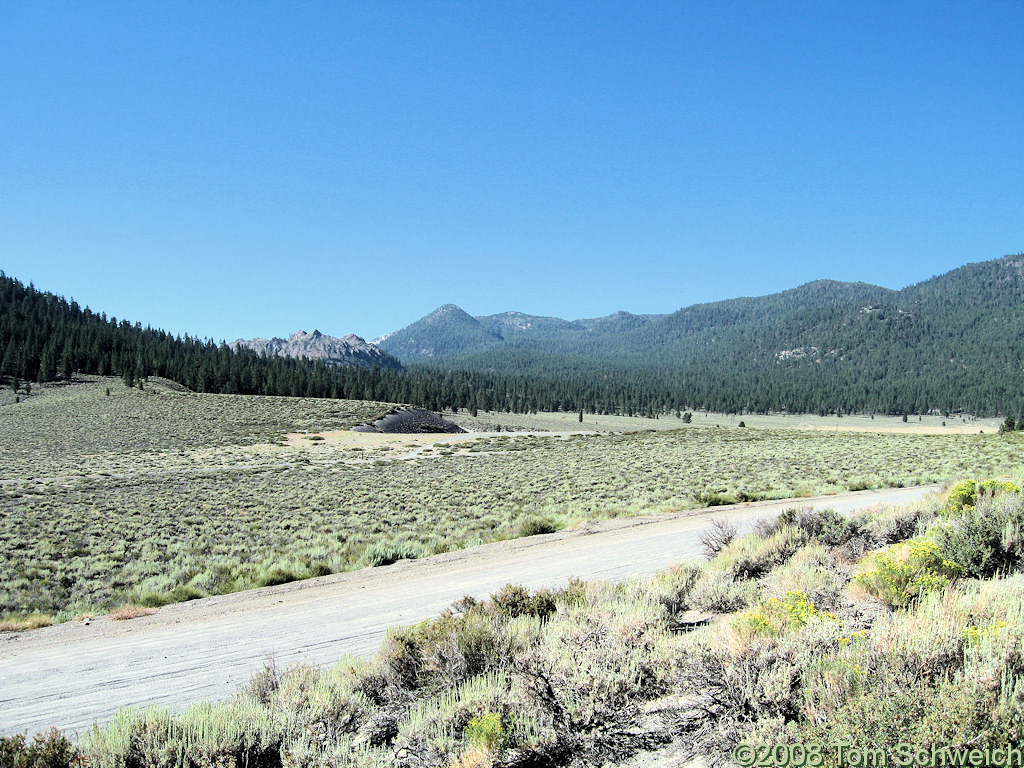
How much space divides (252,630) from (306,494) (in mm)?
18847

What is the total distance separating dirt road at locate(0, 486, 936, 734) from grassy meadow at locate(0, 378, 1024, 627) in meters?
1.37

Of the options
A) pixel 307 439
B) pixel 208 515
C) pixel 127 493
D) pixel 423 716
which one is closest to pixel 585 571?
pixel 423 716

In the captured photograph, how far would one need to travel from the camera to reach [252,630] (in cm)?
776

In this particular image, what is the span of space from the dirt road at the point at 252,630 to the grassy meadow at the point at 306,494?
1369mm

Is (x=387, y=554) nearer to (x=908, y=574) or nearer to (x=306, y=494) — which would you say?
(x=908, y=574)

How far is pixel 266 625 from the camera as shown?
799 cm

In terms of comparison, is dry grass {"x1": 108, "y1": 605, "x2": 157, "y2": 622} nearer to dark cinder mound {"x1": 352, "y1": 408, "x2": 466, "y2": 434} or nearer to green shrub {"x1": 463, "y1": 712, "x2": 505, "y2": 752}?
green shrub {"x1": 463, "y1": 712, "x2": 505, "y2": 752}

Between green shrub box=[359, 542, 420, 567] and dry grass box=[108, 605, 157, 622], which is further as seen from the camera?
green shrub box=[359, 542, 420, 567]

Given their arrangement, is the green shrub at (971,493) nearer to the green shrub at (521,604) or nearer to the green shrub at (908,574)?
the green shrub at (908,574)

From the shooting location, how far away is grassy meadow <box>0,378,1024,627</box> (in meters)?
12.7

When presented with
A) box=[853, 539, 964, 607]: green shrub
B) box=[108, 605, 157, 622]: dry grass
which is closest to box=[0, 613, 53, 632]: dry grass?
box=[108, 605, 157, 622]: dry grass

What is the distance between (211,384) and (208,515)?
93.5 m

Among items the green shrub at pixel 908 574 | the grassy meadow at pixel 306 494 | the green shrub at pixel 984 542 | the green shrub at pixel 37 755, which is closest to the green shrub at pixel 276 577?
the grassy meadow at pixel 306 494

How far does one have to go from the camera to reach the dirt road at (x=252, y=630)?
5.67 meters
